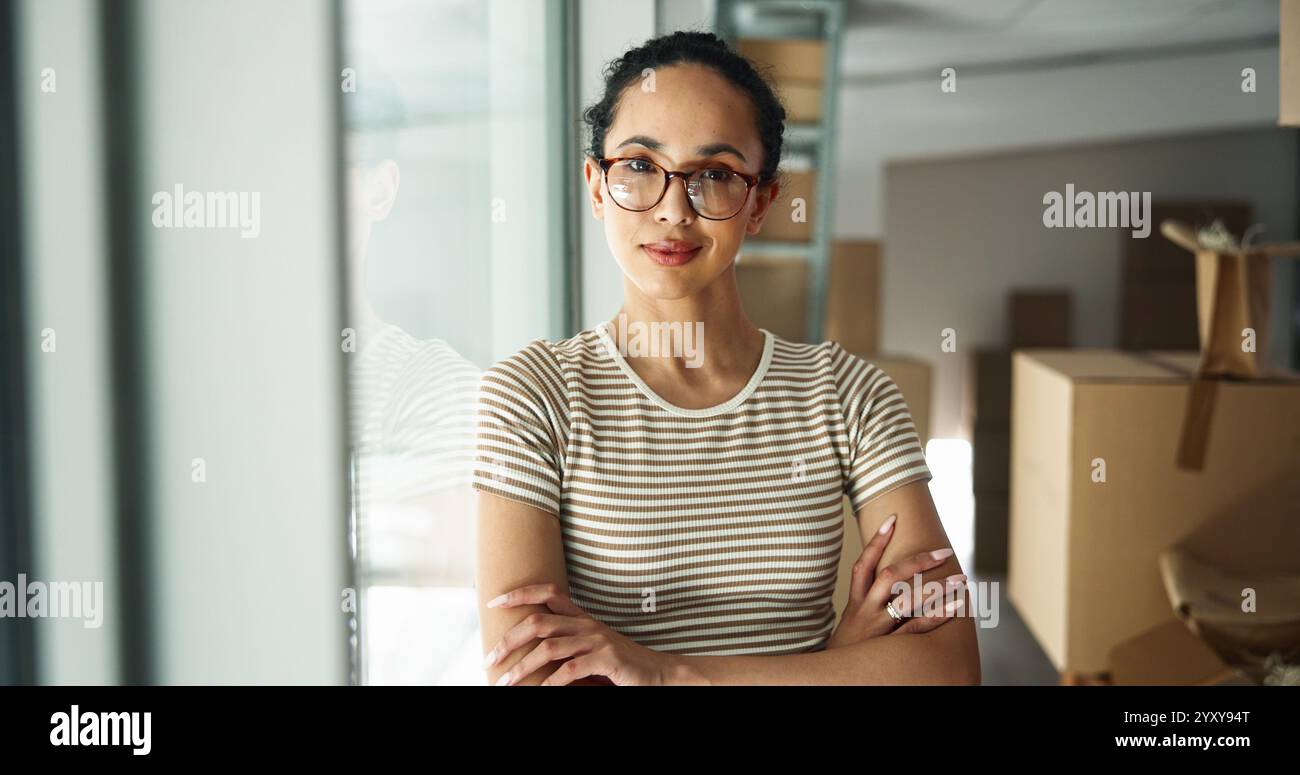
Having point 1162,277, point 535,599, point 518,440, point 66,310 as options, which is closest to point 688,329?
point 518,440

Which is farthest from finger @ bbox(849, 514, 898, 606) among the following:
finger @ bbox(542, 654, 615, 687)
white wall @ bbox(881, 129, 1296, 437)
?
white wall @ bbox(881, 129, 1296, 437)

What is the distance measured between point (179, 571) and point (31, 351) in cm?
26

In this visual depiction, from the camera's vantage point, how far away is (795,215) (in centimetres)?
134

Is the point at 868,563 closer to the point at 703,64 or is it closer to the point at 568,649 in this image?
the point at 568,649

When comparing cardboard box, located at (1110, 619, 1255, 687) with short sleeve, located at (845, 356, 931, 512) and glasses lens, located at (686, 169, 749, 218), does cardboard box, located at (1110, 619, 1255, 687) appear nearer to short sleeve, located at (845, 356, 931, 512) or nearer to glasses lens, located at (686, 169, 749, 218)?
short sleeve, located at (845, 356, 931, 512)

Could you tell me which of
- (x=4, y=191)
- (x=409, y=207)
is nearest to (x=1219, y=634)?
(x=409, y=207)

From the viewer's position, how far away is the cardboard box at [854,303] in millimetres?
2672

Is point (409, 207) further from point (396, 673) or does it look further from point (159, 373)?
point (396, 673)

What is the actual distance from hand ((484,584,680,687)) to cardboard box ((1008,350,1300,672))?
3.11 ft

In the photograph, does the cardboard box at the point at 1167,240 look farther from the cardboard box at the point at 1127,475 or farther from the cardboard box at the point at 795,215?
the cardboard box at the point at 795,215

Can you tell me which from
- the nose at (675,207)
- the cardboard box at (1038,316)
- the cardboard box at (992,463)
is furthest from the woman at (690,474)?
the cardboard box at (1038,316)

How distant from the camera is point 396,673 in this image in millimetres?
1067

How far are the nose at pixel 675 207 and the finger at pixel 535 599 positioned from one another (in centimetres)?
37
